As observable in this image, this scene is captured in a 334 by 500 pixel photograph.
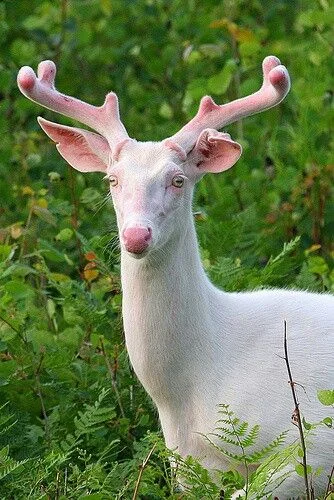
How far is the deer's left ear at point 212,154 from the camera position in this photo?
481 centimetres

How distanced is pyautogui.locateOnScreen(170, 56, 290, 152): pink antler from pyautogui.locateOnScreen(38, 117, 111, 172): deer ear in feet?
1.10

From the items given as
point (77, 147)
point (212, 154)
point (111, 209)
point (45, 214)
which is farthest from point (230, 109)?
point (111, 209)

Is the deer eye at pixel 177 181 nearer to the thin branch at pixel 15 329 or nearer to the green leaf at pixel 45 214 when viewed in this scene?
the thin branch at pixel 15 329

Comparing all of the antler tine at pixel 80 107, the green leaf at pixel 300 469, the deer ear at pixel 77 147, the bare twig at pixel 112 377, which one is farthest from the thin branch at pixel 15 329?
the green leaf at pixel 300 469

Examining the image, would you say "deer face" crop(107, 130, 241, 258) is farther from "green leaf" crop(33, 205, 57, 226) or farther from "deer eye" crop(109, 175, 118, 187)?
"green leaf" crop(33, 205, 57, 226)

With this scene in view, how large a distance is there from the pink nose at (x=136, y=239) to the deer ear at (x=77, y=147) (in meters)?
0.67

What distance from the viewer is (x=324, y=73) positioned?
809 centimetres

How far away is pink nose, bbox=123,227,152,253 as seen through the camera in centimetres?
437

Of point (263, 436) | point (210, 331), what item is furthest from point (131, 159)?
point (263, 436)

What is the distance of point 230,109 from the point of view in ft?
16.0

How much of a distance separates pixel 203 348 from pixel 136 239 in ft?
2.23

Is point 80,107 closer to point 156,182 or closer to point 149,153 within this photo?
point 149,153

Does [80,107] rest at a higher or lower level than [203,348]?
higher

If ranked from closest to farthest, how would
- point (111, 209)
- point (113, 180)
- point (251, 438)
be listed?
Answer: point (251, 438) < point (113, 180) < point (111, 209)
